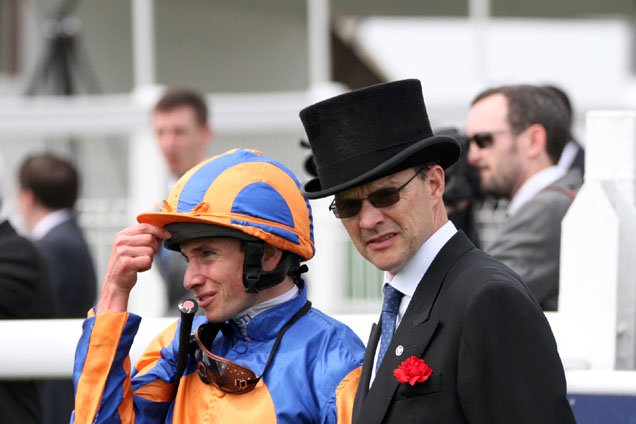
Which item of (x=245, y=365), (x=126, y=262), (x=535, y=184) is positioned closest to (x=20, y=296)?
(x=126, y=262)

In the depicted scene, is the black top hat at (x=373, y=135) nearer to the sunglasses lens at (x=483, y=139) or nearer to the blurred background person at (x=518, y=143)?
the blurred background person at (x=518, y=143)

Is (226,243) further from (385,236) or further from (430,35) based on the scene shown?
(430,35)

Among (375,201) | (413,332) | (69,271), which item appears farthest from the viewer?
(69,271)

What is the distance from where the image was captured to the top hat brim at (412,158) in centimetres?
279

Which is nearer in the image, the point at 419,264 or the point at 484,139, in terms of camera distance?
the point at 419,264

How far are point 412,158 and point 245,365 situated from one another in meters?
0.72

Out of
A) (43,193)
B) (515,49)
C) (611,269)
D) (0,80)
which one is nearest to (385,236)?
(611,269)

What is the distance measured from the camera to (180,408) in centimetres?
319

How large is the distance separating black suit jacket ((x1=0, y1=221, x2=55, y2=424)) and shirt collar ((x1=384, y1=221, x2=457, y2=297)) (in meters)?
1.78

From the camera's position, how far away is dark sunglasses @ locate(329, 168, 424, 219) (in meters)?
2.84

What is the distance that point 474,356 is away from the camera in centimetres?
257

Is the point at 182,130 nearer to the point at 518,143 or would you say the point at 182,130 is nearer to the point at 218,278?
the point at 518,143

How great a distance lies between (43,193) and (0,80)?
8.53 m

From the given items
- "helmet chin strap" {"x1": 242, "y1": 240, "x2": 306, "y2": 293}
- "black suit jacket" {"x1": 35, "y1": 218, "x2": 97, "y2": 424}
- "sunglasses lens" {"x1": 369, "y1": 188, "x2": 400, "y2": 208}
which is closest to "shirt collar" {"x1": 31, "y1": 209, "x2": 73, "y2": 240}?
"black suit jacket" {"x1": 35, "y1": 218, "x2": 97, "y2": 424}
